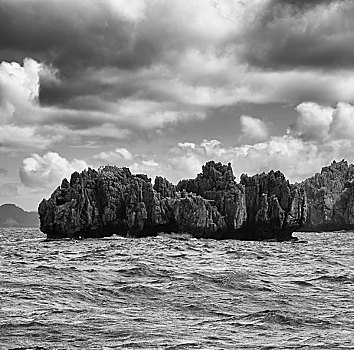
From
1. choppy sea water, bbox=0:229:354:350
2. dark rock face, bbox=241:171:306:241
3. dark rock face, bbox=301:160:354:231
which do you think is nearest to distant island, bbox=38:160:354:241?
dark rock face, bbox=241:171:306:241

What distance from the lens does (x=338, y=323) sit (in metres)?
16.0

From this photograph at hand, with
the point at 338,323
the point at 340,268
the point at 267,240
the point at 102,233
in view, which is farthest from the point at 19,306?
the point at 267,240

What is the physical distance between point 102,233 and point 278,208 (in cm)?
2925

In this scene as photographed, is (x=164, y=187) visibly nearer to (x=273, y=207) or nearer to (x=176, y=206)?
(x=176, y=206)

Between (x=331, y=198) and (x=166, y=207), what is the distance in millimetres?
96256

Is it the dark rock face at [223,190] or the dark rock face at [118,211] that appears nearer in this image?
the dark rock face at [118,211]

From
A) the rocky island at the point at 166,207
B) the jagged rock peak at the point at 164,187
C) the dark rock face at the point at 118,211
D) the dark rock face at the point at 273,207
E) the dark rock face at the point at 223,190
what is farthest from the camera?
the jagged rock peak at the point at 164,187

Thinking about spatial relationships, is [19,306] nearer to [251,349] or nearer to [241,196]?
[251,349]

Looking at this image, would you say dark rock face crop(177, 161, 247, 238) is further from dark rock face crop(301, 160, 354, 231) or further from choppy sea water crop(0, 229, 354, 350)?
choppy sea water crop(0, 229, 354, 350)

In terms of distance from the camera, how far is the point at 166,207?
3497 inches

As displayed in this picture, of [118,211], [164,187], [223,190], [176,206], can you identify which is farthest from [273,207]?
[118,211]

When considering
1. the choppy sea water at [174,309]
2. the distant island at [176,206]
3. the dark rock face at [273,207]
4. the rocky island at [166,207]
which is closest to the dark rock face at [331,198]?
the dark rock face at [273,207]

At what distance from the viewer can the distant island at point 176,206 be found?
86.4m

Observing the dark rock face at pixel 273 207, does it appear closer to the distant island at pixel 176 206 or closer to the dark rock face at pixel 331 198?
the distant island at pixel 176 206
